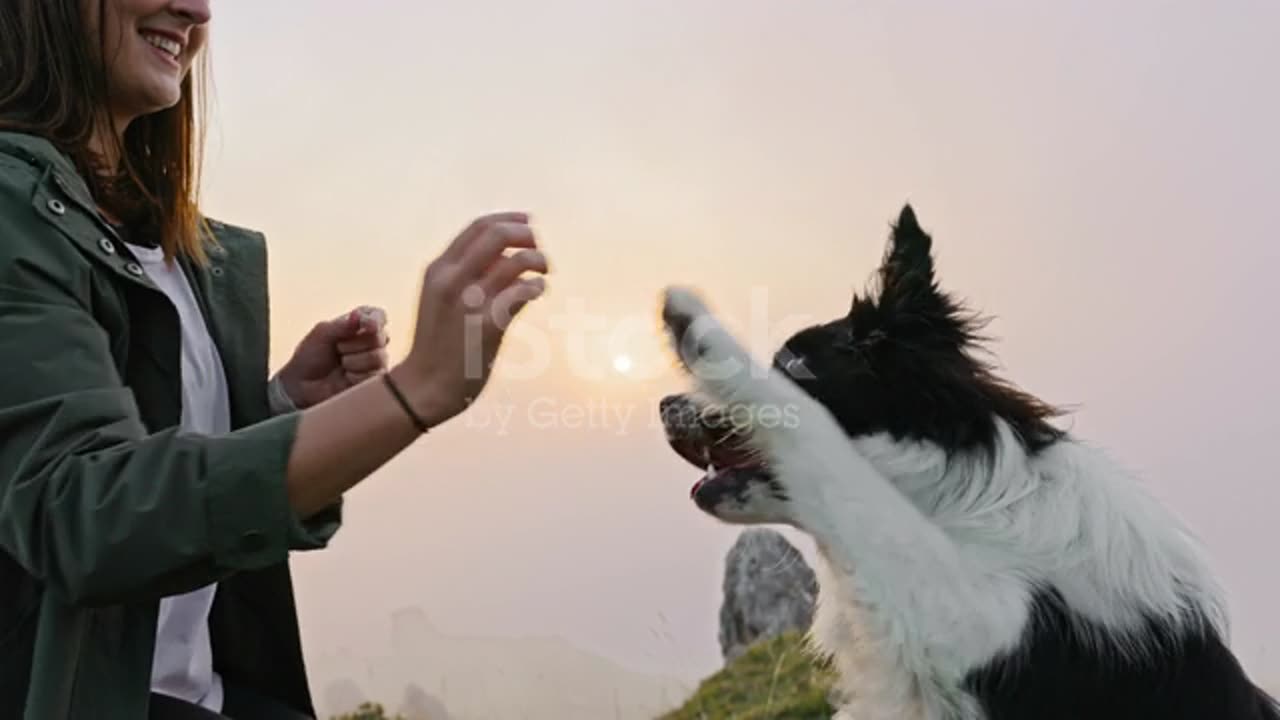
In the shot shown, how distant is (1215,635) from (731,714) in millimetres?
4848

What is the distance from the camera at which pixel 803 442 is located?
2467 millimetres

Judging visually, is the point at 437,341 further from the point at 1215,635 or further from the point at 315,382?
the point at 1215,635

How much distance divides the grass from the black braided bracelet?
489cm

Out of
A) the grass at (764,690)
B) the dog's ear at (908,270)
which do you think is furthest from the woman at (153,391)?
the grass at (764,690)

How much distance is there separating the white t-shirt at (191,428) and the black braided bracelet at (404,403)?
33.2 inches

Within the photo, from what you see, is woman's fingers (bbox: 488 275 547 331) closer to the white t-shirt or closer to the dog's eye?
the white t-shirt

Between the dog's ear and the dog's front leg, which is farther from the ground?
the dog's ear

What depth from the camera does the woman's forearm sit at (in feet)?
5.02

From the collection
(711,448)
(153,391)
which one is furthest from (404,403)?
(711,448)

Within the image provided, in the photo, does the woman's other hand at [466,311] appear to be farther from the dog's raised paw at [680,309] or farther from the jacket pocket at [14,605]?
the dog's raised paw at [680,309]

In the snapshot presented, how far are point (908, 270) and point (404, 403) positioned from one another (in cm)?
160

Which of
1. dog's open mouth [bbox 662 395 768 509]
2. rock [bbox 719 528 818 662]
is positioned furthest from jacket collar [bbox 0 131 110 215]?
rock [bbox 719 528 818 662]

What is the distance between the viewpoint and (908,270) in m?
2.79

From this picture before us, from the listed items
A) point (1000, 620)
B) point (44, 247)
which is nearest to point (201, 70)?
point (44, 247)
